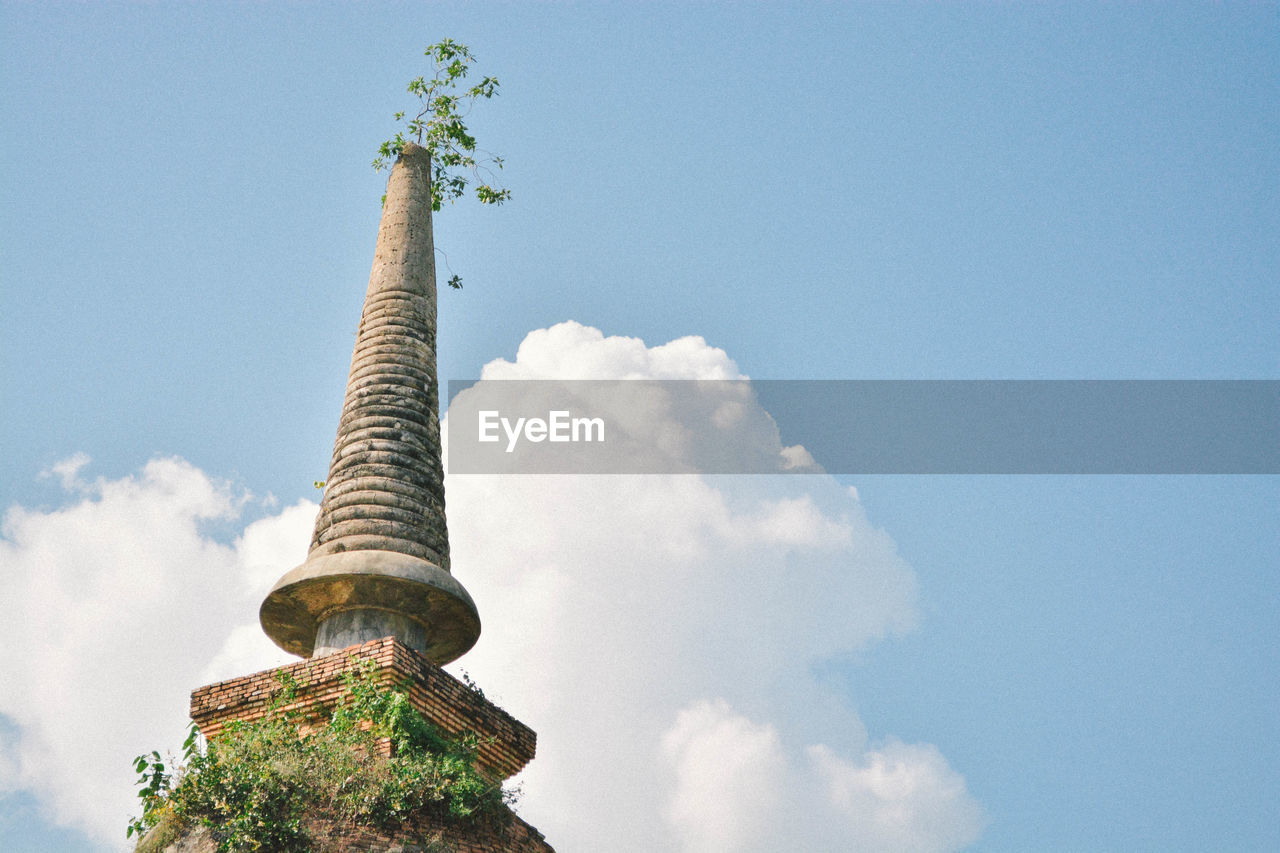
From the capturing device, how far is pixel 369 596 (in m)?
9.05

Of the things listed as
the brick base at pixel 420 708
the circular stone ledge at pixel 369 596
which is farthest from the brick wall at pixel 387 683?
the circular stone ledge at pixel 369 596

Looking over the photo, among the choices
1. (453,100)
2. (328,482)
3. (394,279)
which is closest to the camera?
(328,482)

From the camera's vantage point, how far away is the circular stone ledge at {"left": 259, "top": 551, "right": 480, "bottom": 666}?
899 centimetres

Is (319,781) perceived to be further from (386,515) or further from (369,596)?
(386,515)

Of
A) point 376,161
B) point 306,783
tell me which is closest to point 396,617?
point 306,783

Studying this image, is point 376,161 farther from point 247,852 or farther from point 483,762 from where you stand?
point 247,852

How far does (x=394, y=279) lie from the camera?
1141 cm

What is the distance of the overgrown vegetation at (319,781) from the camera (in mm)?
7301

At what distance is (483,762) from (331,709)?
1.15 meters

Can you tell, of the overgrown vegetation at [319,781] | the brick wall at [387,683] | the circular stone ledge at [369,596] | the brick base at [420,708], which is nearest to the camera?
the overgrown vegetation at [319,781]

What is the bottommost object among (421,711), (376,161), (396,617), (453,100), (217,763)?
(217,763)

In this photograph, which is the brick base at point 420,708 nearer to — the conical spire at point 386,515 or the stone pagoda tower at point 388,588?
the stone pagoda tower at point 388,588

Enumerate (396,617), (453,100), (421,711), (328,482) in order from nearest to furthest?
1. (421,711)
2. (396,617)
3. (328,482)
4. (453,100)

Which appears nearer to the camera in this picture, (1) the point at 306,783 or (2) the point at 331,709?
(1) the point at 306,783
